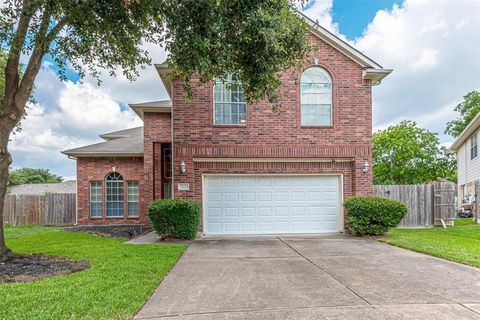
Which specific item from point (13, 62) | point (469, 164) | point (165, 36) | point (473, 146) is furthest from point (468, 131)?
point (13, 62)

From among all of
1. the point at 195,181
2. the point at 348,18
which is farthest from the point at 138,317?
the point at 348,18

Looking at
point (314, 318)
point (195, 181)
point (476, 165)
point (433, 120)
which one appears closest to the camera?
point (314, 318)

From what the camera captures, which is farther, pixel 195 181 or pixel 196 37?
pixel 195 181

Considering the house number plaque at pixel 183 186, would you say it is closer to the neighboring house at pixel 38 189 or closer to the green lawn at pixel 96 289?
the green lawn at pixel 96 289

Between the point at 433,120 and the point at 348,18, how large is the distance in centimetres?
2787

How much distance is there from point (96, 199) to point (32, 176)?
3696cm

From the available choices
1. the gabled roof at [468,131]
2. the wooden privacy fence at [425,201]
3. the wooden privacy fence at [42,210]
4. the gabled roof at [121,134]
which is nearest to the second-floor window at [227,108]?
the wooden privacy fence at [425,201]

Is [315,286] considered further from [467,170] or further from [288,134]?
[467,170]

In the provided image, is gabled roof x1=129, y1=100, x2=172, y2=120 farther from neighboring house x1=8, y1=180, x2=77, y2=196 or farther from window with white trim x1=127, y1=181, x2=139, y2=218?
neighboring house x1=8, y1=180, x2=77, y2=196

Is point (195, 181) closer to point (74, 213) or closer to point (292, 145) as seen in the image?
point (292, 145)

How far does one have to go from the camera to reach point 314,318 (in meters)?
3.97

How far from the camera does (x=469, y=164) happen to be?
2216cm

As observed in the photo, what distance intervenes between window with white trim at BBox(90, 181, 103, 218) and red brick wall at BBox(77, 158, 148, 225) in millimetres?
162

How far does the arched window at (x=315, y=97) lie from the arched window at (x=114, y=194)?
31.4ft
